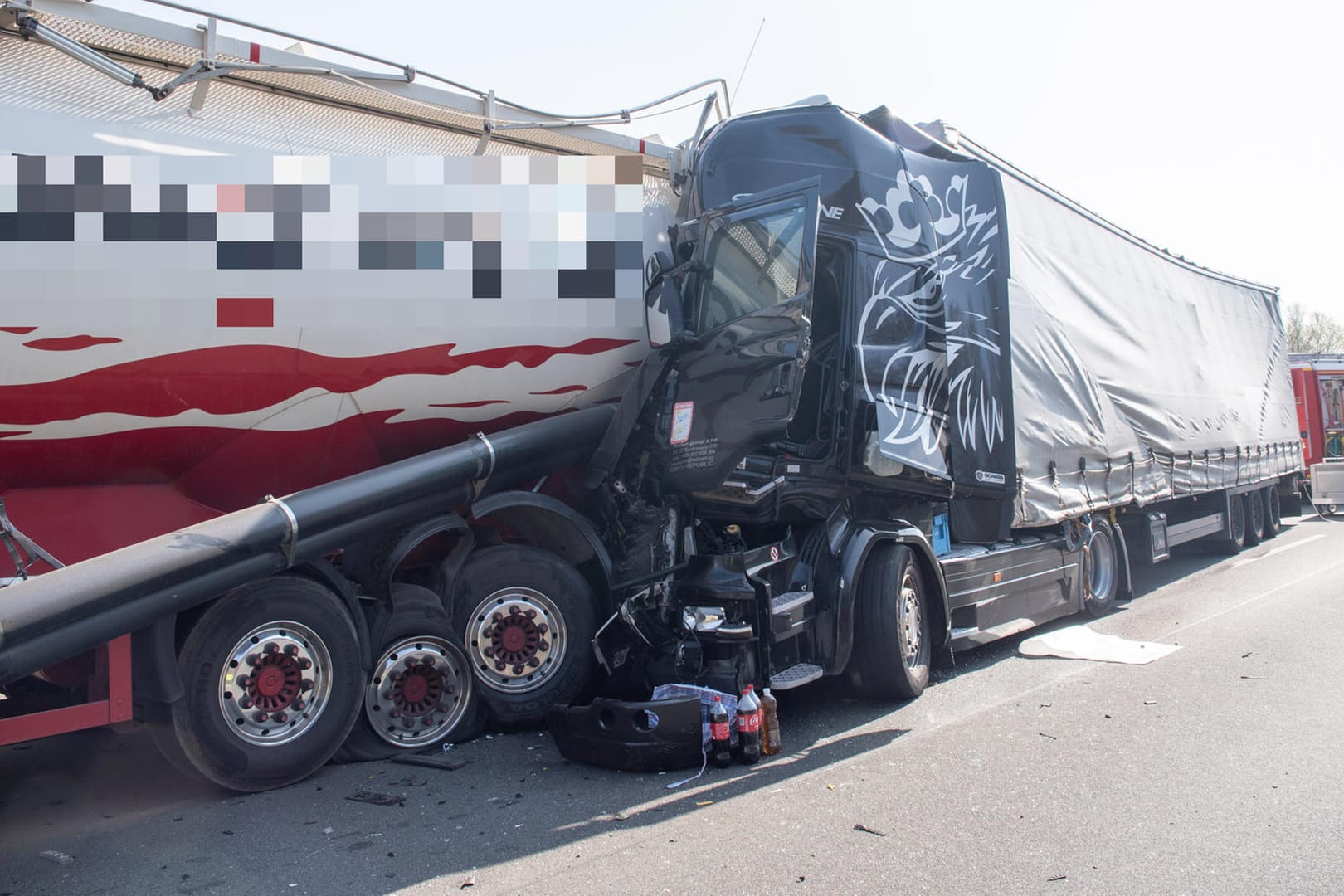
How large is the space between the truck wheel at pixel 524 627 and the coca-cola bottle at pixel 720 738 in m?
1.08

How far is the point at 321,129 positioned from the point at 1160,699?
5732 millimetres

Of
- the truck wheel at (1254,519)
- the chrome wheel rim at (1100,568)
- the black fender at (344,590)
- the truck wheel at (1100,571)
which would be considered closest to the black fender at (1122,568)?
the truck wheel at (1100,571)

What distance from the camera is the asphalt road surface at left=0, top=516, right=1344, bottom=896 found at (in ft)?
12.4

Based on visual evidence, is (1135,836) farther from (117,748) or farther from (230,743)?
Result: (117,748)

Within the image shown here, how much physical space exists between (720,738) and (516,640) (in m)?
1.41

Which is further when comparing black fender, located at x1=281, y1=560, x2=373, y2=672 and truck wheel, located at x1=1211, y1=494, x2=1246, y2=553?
truck wheel, located at x1=1211, y1=494, x2=1246, y2=553

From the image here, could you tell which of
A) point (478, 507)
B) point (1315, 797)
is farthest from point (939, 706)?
point (478, 507)

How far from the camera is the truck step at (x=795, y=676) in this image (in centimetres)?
568

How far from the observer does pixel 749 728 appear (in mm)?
5297

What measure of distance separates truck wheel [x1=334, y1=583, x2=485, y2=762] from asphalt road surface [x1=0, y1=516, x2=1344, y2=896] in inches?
6.3

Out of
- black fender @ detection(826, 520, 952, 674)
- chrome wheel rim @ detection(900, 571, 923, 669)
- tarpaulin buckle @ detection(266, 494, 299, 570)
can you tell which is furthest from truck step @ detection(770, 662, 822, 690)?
tarpaulin buckle @ detection(266, 494, 299, 570)

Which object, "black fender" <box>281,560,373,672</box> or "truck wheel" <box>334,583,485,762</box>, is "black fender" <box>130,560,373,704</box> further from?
"truck wheel" <box>334,583,485,762</box>

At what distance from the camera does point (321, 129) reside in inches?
207

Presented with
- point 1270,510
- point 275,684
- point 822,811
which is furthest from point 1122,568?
point 275,684
